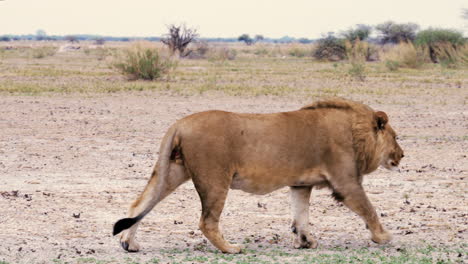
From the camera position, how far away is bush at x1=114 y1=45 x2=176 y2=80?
33312 mm

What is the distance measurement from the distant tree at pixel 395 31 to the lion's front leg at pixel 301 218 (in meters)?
78.3

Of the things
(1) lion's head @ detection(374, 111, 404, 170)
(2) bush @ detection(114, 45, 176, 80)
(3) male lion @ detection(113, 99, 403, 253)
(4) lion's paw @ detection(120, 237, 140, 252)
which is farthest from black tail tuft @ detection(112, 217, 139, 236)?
(2) bush @ detection(114, 45, 176, 80)

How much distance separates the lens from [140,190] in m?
10.8

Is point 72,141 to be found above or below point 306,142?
below

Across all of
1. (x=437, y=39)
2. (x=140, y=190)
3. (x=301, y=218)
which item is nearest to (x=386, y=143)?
(x=301, y=218)

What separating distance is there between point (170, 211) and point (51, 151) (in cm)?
526

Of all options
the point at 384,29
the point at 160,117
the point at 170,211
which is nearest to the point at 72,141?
the point at 160,117

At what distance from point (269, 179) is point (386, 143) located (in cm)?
135

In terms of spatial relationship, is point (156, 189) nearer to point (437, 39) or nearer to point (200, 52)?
point (437, 39)

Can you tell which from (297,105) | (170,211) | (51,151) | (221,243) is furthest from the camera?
(297,105)

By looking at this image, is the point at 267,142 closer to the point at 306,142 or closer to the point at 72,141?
the point at 306,142

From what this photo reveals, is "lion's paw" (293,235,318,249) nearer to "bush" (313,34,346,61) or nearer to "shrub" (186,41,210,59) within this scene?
"bush" (313,34,346,61)

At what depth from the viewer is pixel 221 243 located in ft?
23.6

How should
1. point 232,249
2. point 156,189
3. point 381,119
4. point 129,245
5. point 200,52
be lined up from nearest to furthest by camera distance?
point 156,189 → point 232,249 → point 129,245 → point 381,119 → point 200,52
